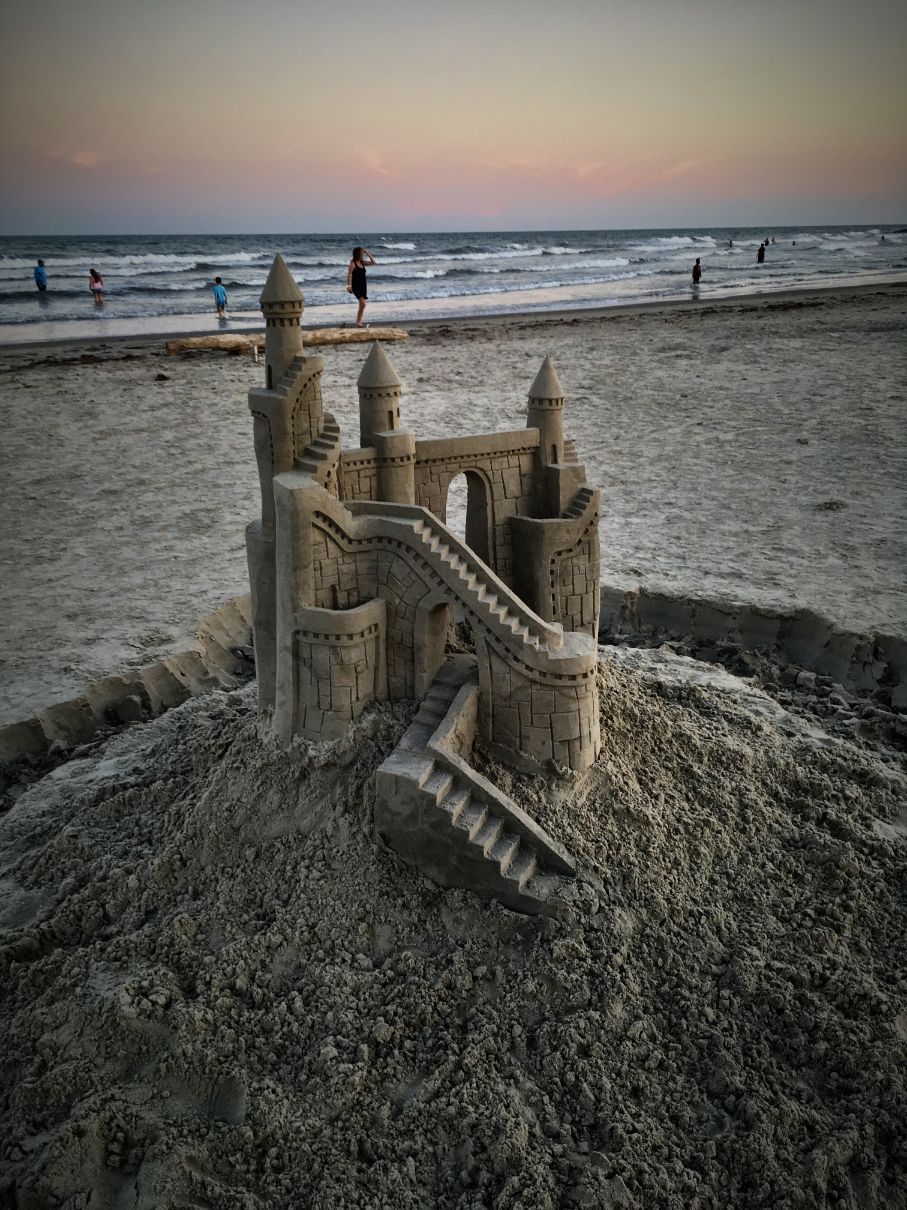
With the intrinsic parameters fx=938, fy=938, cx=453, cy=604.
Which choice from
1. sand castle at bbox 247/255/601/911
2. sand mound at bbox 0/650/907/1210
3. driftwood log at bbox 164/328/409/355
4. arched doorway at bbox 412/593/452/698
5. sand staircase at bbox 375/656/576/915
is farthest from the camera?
driftwood log at bbox 164/328/409/355

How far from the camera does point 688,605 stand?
550 inches

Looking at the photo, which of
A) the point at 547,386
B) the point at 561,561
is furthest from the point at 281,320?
the point at 561,561

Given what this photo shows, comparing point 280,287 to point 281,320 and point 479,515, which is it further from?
point 479,515

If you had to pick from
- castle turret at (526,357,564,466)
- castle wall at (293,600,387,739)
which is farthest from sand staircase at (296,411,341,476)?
castle turret at (526,357,564,466)

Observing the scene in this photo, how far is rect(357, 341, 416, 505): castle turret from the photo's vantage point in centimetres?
915

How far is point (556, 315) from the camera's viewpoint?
→ 42562mm

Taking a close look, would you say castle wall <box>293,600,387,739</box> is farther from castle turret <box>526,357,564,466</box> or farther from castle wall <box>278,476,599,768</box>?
castle turret <box>526,357,564,466</box>

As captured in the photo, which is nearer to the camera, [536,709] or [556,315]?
[536,709]

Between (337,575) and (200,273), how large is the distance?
5540 cm

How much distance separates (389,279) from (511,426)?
4135 cm

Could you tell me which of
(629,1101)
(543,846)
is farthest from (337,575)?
(629,1101)

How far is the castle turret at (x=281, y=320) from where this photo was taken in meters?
8.59

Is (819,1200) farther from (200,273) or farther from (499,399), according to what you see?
(200,273)

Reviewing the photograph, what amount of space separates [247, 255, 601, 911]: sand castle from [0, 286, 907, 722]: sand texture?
4902mm
